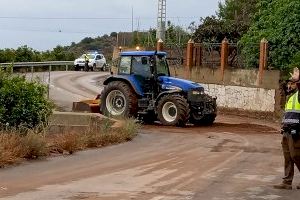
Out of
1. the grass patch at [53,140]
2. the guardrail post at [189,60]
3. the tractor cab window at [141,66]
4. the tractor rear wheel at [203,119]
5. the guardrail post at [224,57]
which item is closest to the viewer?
the grass patch at [53,140]

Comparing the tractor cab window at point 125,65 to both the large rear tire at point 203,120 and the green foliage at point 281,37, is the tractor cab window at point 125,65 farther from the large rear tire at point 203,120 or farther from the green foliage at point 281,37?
the green foliage at point 281,37

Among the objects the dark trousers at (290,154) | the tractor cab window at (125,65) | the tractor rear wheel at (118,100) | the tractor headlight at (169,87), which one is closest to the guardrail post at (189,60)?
the tractor rear wheel at (118,100)

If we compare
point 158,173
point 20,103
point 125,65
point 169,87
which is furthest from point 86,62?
point 158,173

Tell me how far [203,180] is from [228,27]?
31.5 metres

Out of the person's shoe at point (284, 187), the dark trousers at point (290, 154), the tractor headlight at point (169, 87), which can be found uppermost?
the tractor headlight at point (169, 87)

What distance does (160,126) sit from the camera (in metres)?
23.2

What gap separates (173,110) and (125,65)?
8.31ft

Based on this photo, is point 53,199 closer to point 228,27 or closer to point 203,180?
point 203,180

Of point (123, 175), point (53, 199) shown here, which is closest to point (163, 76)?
point (123, 175)

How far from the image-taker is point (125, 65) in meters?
24.0

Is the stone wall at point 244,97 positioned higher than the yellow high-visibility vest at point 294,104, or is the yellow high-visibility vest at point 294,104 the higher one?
the yellow high-visibility vest at point 294,104

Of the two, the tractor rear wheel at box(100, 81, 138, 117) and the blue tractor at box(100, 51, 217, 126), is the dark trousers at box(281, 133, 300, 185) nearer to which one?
the blue tractor at box(100, 51, 217, 126)

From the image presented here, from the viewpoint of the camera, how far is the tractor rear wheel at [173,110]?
22.7 m

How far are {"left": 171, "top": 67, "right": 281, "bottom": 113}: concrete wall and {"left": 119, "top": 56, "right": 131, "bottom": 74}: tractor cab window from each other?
828cm
